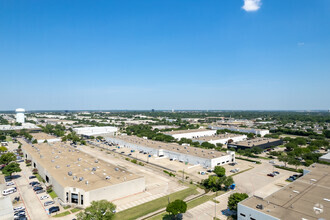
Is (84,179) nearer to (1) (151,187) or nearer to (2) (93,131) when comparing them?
(1) (151,187)

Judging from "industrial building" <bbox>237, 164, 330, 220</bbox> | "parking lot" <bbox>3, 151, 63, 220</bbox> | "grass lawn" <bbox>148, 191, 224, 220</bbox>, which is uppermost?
"industrial building" <bbox>237, 164, 330, 220</bbox>

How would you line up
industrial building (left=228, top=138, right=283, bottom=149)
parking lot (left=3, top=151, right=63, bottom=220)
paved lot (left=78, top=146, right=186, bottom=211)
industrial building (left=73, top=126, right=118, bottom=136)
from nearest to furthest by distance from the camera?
parking lot (left=3, top=151, right=63, bottom=220) < paved lot (left=78, top=146, right=186, bottom=211) < industrial building (left=228, top=138, right=283, bottom=149) < industrial building (left=73, top=126, right=118, bottom=136)

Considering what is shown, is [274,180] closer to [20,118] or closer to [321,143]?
[321,143]

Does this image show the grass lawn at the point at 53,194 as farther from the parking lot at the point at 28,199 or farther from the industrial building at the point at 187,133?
the industrial building at the point at 187,133

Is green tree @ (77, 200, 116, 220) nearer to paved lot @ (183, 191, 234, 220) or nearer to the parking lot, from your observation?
the parking lot

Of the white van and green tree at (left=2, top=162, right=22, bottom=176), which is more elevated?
green tree at (left=2, top=162, right=22, bottom=176)

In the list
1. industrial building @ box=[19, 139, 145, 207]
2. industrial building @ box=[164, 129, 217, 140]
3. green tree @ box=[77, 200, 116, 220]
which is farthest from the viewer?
industrial building @ box=[164, 129, 217, 140]

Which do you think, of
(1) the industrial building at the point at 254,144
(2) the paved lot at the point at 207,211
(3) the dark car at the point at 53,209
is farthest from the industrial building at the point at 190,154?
(3) the dark car at the point at 53,209

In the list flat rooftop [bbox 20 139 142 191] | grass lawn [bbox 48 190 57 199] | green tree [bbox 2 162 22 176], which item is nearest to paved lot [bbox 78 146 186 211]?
flat rooftop [bbox 20 139 142 191]
